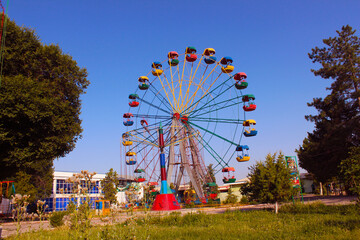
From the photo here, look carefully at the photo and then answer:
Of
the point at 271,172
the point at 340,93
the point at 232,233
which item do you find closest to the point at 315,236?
the point at 232,233

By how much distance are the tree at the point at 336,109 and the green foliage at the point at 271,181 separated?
16996 mm

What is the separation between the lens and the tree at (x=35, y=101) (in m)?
17.1

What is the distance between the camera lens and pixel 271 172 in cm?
1952

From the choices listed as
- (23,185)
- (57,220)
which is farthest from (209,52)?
(23,185)

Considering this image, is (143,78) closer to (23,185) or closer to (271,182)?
(23,185)

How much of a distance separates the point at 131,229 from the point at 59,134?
60.9 ft

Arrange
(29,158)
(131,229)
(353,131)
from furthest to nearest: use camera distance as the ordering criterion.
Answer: (353,131) → (29,158) → (131,229)

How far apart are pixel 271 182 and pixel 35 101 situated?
16549mm

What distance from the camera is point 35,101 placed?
688 inches

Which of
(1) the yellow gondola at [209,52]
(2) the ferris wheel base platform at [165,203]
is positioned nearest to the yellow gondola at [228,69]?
(1) the yellow gondola at [209,52]

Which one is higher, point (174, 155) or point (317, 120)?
point (317, 120)

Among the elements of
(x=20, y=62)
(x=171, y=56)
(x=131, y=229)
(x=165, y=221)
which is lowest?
(x=165, y=221)

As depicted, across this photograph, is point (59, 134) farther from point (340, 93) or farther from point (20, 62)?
point (340, 93)

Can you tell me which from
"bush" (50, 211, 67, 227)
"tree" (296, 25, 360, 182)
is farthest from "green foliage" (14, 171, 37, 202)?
"tree" (296, 25, 360, 182)
